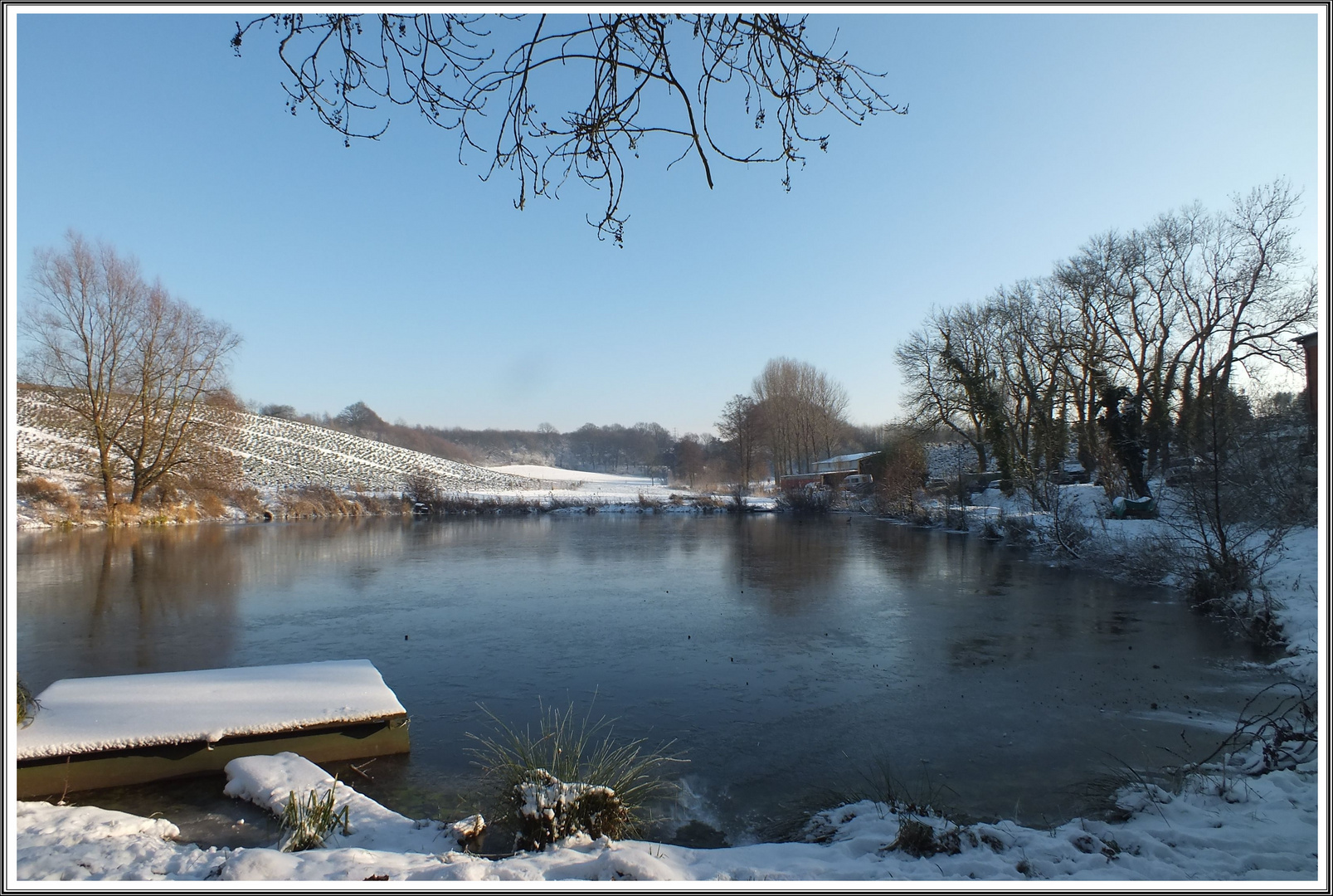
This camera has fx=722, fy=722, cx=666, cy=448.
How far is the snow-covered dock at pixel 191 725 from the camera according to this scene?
14.2 feet

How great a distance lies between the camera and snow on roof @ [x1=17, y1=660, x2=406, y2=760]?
14.6ft

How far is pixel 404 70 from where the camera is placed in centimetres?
267

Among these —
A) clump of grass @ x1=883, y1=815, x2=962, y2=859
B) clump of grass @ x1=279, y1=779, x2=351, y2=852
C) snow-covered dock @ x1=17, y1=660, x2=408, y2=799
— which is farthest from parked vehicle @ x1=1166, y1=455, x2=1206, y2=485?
clump of grass @ x1=279, y1=779, x2=351, y2=852

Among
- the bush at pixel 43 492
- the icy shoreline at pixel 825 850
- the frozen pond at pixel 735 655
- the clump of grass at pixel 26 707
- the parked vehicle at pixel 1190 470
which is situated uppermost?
the parked vehicle at pixel 1190 470

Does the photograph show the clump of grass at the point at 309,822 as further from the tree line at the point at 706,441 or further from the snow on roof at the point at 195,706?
the tree line at the point at 706,441

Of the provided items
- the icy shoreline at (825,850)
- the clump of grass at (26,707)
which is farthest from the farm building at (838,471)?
the clump of grass at (26,707)

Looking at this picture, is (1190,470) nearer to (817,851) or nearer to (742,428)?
(817,851)

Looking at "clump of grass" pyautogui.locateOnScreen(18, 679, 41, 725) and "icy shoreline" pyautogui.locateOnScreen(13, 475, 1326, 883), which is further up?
"clump of grass" pyautogui.locateOnScreen(18, 679, 41, 725)

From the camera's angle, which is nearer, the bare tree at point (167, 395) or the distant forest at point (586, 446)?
the bare tree at point (167, 395)

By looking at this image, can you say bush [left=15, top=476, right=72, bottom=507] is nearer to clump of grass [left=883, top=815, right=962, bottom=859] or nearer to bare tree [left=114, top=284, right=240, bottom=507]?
bare tree [left=114, top=284, right=240, bottom=507]

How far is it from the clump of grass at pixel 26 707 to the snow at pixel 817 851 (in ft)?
2.53

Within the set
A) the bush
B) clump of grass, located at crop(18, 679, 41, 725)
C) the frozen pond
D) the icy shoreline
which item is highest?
the bush

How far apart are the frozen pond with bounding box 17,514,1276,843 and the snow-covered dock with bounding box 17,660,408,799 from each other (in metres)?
0.18

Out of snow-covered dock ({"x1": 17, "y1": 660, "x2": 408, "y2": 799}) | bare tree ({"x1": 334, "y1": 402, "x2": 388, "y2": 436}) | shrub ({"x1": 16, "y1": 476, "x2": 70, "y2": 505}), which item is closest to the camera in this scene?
snow-covered dock ({"x1": 17, "y1": 660, "x2": 408, "y2": 799})
